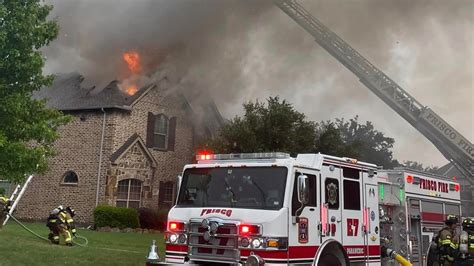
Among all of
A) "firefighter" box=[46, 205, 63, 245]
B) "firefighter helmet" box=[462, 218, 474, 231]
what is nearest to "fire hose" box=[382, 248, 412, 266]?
"firefighter helmet" box=[462, 218, 474, 231]

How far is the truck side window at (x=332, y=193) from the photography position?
7098mm

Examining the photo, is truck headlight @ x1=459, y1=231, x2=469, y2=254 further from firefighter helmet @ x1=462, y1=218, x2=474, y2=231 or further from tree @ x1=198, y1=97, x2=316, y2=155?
tree @ x1=198, y1=97, x2=316, y2=155

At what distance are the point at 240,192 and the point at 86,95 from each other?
16386 millimetres

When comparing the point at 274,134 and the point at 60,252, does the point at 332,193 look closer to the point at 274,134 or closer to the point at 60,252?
the point at 60,252

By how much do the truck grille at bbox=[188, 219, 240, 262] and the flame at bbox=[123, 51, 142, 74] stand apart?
449 inches

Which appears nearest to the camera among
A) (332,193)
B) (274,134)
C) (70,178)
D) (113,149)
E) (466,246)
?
(332,193)

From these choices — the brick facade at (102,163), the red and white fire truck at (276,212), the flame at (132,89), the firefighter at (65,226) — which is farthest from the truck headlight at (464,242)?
the flame at (132,89)

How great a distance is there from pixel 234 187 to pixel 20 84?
598 centimetres

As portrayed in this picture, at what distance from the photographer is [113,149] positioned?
20344mm

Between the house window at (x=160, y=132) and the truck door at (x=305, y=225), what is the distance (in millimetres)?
15801

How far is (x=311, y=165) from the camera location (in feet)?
22.9

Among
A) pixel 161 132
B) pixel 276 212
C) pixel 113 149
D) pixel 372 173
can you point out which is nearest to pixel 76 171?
pixel 113 149

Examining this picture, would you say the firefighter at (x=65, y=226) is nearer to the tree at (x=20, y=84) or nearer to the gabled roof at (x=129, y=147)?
the tree at (x=20, y=84)

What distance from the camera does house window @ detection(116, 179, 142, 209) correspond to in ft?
66.7
